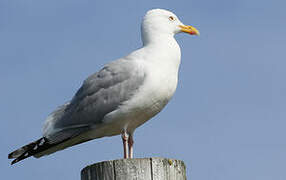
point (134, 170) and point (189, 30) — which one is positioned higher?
point (189, 30)

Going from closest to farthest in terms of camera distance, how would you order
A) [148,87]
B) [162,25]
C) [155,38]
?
[148,87] → [155,38] → [162,25]

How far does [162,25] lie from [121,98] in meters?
1.54

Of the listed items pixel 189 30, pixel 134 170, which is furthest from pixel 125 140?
pixel 134 170

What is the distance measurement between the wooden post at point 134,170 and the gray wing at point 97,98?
7.54 feet

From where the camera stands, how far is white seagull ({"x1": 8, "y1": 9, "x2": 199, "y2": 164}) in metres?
6.93

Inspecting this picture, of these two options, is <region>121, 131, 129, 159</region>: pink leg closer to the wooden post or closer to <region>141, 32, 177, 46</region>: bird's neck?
<region>141, 32, 177, 46</region>: bird's neck

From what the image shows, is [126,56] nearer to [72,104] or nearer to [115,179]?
[72,104]

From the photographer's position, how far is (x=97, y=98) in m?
7.44

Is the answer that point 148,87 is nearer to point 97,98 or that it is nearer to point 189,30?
point 97,98

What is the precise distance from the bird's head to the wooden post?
10.9 feet

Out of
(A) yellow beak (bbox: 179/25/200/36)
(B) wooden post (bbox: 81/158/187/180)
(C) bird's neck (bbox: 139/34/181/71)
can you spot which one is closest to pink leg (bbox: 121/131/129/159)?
(C) bird's neck (bbox: 139/34/181/71)

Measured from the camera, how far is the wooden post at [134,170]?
15.5ft

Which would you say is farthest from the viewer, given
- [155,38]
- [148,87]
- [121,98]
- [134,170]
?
[155,38]

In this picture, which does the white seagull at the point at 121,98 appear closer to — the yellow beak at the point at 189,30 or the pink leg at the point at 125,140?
the pink leg at the point at 125,140
